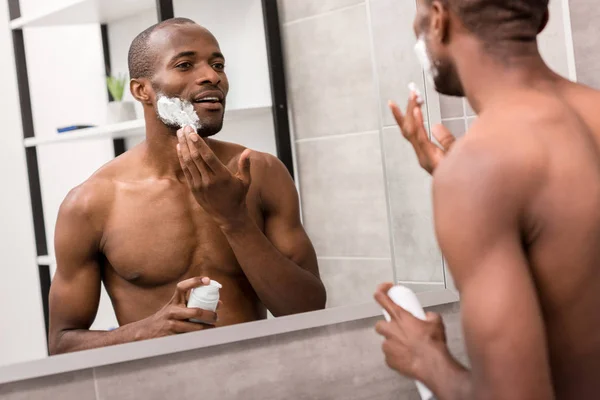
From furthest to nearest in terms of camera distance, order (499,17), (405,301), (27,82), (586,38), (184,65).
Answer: (586,38) → (184,65) → (27,82) → (405,301) → (499,17)

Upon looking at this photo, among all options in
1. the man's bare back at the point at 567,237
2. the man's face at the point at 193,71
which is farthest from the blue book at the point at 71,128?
the man's bare back at the point at 567,237

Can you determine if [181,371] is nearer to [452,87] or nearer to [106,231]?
[106,231]

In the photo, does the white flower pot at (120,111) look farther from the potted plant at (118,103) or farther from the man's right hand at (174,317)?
the man's right hand at (174,317)

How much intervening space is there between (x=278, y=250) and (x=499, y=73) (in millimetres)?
520

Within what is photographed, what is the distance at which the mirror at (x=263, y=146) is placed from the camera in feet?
3.56

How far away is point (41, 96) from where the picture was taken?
108 centimetres

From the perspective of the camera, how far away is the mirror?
3.56 ft

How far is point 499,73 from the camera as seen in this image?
2.72ft

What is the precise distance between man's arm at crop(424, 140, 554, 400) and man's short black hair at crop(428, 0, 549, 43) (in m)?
0.14

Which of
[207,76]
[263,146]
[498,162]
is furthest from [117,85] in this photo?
[498,162]

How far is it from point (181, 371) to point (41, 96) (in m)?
0.43

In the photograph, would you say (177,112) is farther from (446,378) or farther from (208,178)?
(446,378)

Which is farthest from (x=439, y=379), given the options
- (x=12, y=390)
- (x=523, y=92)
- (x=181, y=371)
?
(x=12, y=390)

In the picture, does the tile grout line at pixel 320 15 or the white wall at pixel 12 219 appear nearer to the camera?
the white wall at pixel 12 219
